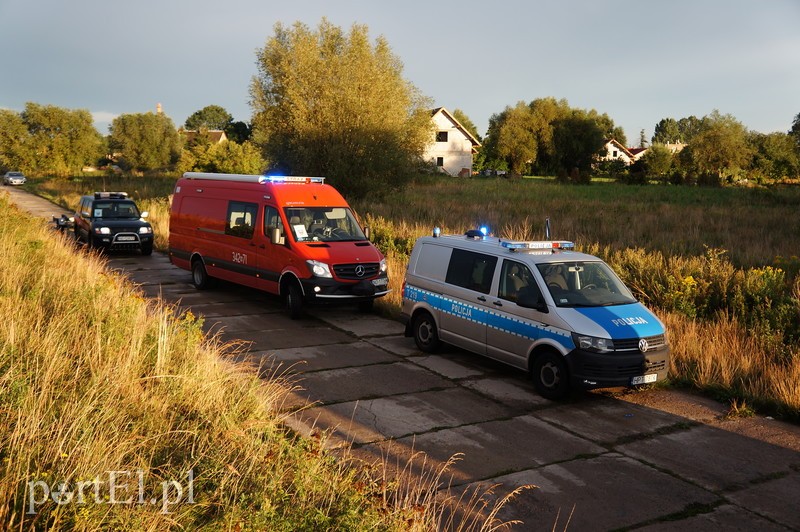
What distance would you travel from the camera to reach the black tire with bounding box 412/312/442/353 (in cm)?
1003

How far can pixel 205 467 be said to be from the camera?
447cm

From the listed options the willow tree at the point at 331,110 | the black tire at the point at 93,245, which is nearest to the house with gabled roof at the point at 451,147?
the willow tree at the point at 331,110

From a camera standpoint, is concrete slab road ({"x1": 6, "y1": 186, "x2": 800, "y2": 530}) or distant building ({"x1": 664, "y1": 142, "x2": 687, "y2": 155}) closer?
concrete slab road ({"x1": 6, "y1": 186, "x2": 800, "y2": 530})

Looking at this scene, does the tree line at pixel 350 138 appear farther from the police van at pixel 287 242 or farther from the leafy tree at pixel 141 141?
the police van at pixel 287 242

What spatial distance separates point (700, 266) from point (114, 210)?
676 inches

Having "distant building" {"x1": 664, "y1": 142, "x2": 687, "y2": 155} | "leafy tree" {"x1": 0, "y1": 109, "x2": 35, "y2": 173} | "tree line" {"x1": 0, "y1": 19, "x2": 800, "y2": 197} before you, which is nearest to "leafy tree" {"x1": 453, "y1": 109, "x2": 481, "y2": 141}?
"tree line" {"x1": 0, "y1": 19, "x2": 800, "y2": 197}

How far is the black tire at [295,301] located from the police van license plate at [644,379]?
635 cm

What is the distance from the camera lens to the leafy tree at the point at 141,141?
7688cm

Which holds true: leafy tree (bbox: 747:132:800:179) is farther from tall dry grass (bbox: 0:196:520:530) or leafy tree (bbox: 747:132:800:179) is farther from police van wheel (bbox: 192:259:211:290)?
tall dry grass (bbox: 0:196:520:530)

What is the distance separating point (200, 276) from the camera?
50.0ft

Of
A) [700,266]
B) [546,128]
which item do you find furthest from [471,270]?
[546,128]

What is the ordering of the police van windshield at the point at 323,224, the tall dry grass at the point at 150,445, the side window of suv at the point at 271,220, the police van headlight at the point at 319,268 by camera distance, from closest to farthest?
the tall dry grass at the point at 150,445 → the police van headlight at the point at 319,268 → the police van windshield at the point at 323,224 → the side window of suv at the point at 271,220

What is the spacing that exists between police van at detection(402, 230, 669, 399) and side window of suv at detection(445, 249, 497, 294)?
0.05 feet

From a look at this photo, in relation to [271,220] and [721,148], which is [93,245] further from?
[721,148]
